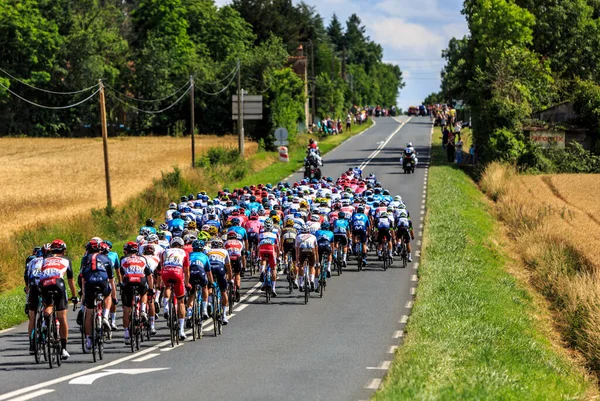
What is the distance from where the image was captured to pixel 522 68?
204 feet

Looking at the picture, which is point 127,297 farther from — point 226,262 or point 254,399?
point 254,399

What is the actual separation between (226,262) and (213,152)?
38.3 m

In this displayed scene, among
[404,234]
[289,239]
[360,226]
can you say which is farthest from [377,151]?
[289,239]

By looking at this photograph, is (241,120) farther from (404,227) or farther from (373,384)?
(373,384)

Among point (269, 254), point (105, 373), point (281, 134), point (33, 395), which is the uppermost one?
point (281, 134)

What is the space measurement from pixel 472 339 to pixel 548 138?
1674 inches

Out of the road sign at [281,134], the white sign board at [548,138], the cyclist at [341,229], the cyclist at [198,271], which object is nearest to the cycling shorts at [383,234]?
the cyclist at [341,229]

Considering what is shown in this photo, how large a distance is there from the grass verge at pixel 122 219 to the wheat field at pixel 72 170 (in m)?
1.93

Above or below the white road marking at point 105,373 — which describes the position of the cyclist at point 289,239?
above

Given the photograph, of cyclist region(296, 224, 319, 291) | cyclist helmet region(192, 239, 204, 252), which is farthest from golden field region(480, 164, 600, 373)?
cyclist helmet region(192, 239, 204, 252)

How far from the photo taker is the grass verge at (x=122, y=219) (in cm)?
2672

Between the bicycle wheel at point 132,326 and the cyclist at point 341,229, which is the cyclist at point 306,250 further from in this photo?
the bicycle wheel at point 132,326

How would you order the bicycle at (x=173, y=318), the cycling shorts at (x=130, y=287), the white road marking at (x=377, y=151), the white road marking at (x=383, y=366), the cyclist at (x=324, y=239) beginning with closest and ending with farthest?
the white road marking at (x=383, y=366)
the cycling shorts at (x=130, y=287)
the bicycle at (x=173, y=318)
the cyclist at (x=324, y=239)
the white road marking at (x=377, y=151)

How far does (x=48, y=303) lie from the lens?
1634cm
